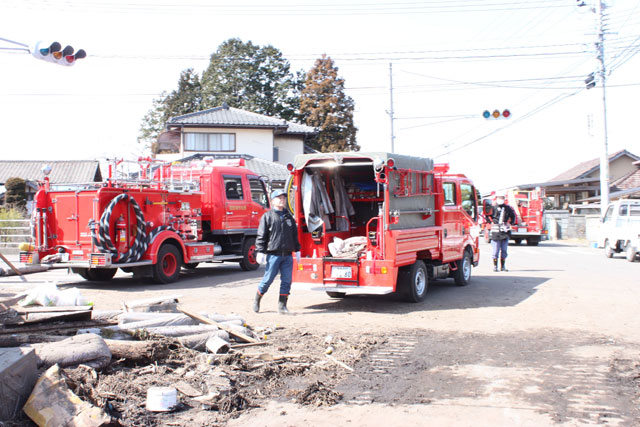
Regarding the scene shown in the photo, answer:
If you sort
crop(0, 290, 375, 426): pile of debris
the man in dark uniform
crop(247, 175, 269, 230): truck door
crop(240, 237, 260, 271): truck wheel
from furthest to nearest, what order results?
crop(247, 175, 269, 230): truck door, crop(240, 237, 260, 271): truck wheel, the man in dark uniform, crop(0, 290, 375, 426): pile of debris

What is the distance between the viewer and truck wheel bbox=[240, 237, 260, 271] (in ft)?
51.6

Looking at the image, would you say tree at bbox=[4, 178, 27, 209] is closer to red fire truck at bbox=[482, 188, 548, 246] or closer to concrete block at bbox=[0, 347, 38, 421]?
red fire truck at bbox=[482, 188, 548, 246]

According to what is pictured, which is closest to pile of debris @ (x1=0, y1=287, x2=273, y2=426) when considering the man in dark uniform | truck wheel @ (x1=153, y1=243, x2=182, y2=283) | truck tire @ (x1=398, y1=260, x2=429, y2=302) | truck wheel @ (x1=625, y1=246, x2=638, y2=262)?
truck tire @ (x1=398, y1=260, x2=429, y2=302)

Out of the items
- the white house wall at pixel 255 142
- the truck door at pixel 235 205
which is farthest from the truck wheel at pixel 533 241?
the truck door at pixel 235 205

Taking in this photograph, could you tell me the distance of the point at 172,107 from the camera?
186 ft

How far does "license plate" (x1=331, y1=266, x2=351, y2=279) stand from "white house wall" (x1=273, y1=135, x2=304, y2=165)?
3049 centimetres

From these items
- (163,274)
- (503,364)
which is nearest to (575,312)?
(503,364)

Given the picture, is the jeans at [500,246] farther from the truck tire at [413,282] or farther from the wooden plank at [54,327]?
the wooden plank at [54,327]

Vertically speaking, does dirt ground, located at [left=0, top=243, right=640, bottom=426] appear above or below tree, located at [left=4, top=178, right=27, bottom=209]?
below

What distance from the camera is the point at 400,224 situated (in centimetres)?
982

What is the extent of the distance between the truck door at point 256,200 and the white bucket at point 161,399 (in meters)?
11.1

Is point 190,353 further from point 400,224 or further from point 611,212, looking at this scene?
point 611,212

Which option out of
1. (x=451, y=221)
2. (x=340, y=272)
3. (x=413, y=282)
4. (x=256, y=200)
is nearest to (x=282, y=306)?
(x=340, y=272)

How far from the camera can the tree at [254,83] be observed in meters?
52.8
